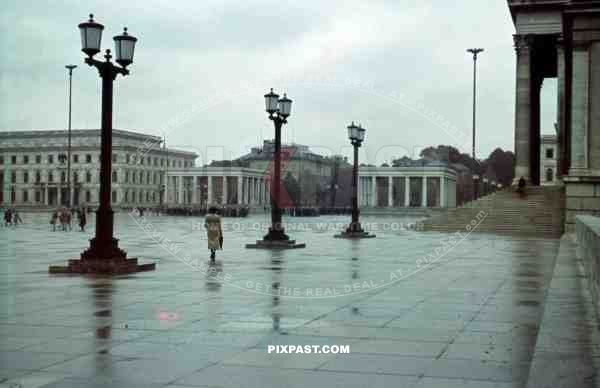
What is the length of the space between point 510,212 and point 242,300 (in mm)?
38478

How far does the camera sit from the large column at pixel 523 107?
57.5m

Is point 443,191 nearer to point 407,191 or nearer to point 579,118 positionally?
point 407,191

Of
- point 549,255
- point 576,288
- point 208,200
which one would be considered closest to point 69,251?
point 549,255

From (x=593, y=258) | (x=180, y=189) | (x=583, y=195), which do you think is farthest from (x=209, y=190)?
(x=593, y=258)

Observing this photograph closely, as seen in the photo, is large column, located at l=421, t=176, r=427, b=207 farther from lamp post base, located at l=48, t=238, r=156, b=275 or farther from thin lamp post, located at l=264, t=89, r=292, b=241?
lamp post base, located at l=48, t=238, r=156, b=275

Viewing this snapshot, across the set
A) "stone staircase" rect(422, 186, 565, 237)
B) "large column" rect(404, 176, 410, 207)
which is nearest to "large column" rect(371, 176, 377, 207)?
"large column" rect(404, 176, 410, 207)

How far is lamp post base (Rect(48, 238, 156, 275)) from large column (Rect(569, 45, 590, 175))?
84.2 ft

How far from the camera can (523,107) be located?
58312 mm

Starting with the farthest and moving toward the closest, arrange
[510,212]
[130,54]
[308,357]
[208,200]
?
1. [208,200]
2. [510,212]
3. [130,54]
4. [308,357]

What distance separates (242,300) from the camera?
13555 mm

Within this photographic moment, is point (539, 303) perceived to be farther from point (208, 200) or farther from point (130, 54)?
point (208, 200)

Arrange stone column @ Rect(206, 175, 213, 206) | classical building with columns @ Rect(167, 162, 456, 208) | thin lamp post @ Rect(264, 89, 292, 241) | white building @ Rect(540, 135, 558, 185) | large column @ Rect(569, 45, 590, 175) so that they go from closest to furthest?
thin lamp post @ Rect(264, 89, 292, 241) → large column @ Rect(569, 45, 590, 175) → white building @ Rect(540, 135, 558, 185) → classical building with columns @ Rect(167, 162, 456, 208) → stone column @ Rect(206, 175, 213, 206)

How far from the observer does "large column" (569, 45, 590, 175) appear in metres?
38.6

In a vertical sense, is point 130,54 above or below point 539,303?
above
